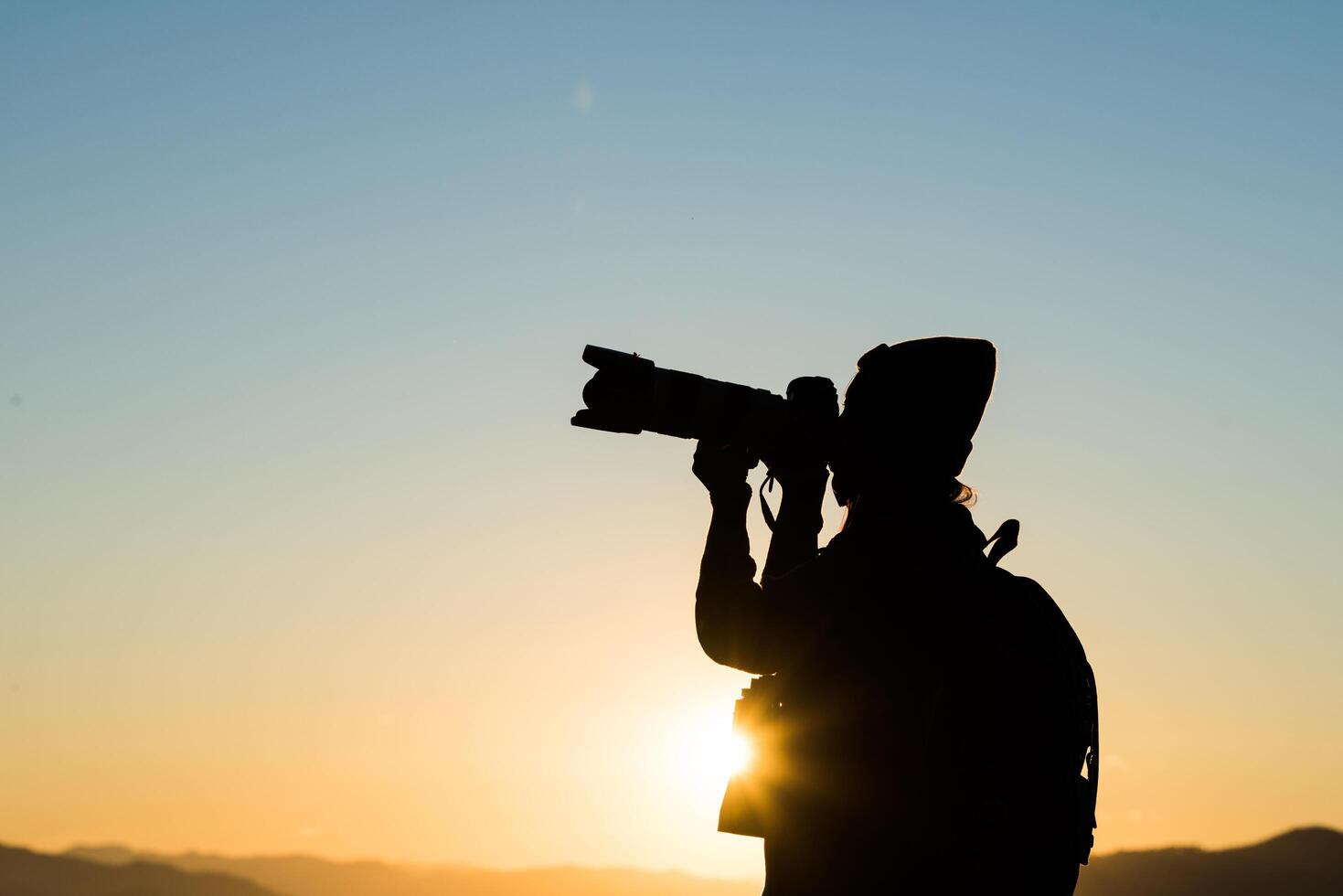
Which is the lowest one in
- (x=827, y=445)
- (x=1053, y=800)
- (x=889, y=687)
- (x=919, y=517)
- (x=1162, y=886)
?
(x=1053, y=800)

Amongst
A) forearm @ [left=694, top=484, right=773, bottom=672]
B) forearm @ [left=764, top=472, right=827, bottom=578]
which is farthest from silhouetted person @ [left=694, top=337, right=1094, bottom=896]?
forearm @ [left=764, top=472, right=827, bottom=578]

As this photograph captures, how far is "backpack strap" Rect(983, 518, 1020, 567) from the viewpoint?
4.70 m

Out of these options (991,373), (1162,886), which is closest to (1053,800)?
(991,373)

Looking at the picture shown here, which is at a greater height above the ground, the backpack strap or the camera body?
the camera body

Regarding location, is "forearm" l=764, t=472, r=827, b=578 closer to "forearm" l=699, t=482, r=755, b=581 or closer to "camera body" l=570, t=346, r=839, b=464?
"camera body" l=570, t=346, r=839, b=464

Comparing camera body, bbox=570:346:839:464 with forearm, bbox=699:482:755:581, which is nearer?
forearm, bbox=699:482:755:581

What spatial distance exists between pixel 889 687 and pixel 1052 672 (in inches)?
20.0

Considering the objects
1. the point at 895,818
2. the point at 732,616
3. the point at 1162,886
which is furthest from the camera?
the point at 1162,886

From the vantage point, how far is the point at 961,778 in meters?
4.27

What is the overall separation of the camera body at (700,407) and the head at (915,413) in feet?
1.75

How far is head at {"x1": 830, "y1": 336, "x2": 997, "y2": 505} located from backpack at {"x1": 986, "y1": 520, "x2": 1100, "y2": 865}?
0.36m

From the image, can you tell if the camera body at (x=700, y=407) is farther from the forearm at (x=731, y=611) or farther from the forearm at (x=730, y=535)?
the forearm at (x=731, y=611)

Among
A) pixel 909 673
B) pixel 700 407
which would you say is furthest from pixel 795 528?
pixel 909 673

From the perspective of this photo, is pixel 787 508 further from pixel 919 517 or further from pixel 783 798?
pixel 783 798
